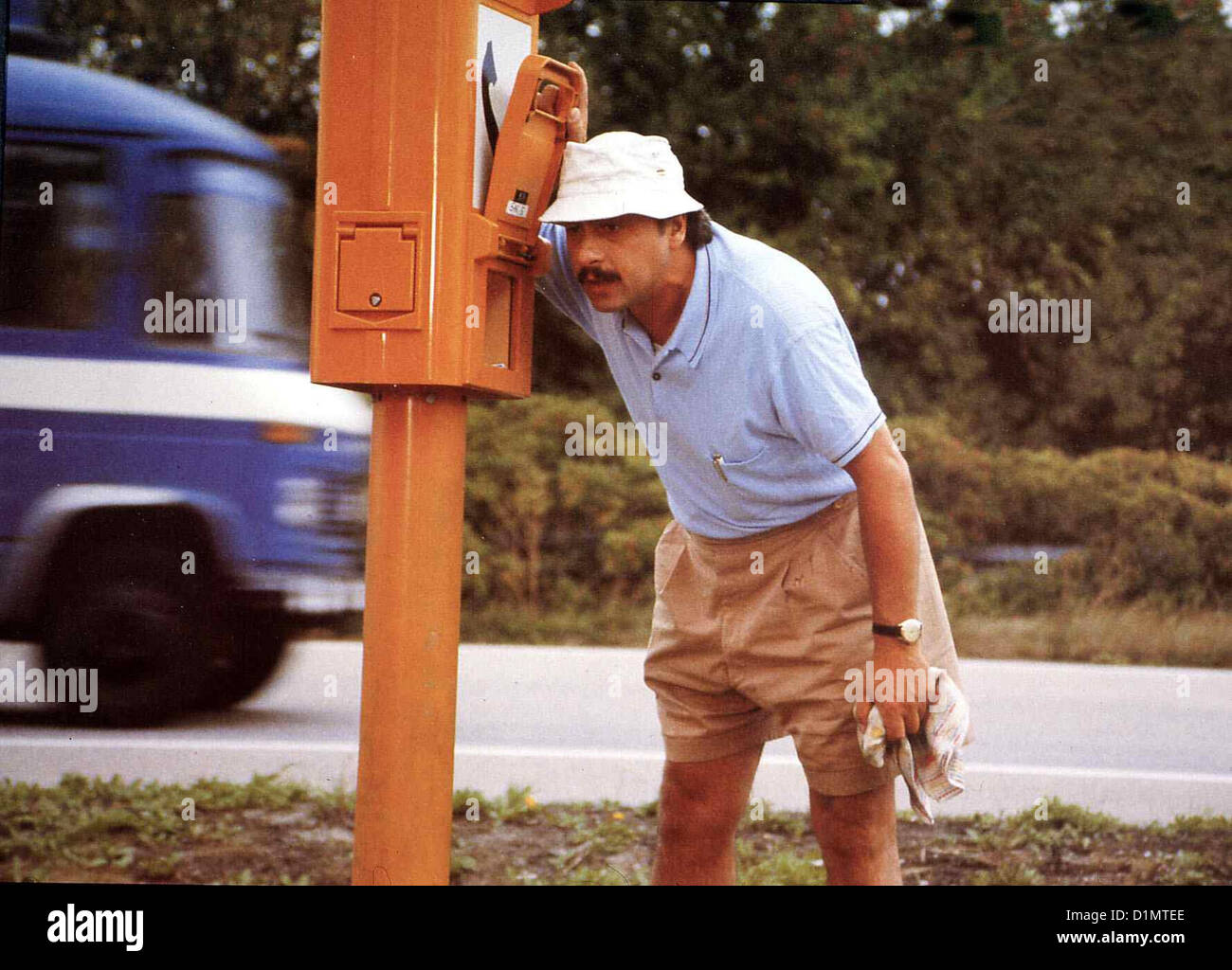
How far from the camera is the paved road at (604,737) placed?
4.64m

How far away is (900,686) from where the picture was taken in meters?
2.48

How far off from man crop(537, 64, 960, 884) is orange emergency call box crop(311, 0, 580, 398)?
0.20 metres

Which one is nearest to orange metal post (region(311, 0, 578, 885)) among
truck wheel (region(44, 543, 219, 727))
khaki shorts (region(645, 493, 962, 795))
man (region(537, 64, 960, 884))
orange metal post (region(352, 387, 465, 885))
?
orange metal post (region(352, 387, 465, 885))

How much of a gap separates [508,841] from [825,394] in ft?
6.61

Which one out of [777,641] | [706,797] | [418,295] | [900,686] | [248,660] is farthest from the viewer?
[248,660]

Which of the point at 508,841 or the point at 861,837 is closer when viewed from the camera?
the point at 861,837

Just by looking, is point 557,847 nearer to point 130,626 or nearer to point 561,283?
point 561,283

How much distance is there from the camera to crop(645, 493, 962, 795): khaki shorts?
8.82ft

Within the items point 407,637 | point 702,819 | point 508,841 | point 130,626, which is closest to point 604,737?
point 508,841

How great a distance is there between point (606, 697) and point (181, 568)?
6.65ft

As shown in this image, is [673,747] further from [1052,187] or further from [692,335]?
[1052,187]

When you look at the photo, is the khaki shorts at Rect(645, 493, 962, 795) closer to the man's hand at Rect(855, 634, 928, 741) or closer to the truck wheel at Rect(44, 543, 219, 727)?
the man's hand at Rect(855, 634, 928, 741)

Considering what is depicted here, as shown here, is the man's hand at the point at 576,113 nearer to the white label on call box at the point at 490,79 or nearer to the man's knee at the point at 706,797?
the white label on call box at the point at 490,79
